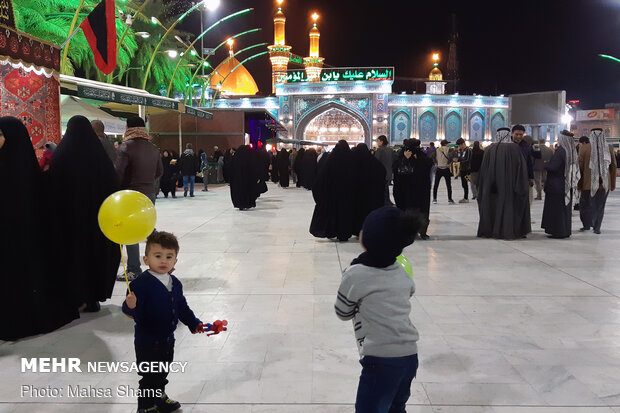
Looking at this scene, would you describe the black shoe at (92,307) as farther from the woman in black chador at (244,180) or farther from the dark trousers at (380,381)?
the woman in black chador at (244,180)

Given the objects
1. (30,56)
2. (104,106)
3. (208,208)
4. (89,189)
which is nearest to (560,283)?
(89,189)

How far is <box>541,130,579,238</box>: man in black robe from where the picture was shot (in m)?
7.95

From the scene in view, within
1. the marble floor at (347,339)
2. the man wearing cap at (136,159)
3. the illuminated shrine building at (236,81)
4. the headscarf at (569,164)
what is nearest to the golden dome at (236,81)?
the illuminated shrine building at (236,81)

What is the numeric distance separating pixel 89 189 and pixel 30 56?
2.23m

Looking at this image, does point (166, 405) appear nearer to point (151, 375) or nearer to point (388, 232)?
point (151, 375)

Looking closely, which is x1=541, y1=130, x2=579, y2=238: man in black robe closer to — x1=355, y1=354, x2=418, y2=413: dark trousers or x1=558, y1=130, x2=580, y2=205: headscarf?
x1=558, y1=130, x2=580, y2=205: headscarf

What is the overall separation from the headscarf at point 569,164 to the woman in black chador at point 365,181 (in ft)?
8.83

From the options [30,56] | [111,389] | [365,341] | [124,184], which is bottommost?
[111,389]

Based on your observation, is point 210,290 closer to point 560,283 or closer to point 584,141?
point 560,283

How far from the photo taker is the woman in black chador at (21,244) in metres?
3.71

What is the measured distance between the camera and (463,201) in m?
13.8

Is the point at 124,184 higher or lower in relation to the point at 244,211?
higher

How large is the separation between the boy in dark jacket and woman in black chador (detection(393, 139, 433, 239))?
578 cm

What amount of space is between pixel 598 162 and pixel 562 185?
2.64 ft
